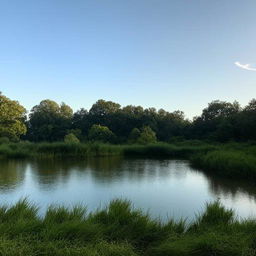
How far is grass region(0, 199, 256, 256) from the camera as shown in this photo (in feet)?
11.7

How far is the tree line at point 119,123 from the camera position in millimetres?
30469

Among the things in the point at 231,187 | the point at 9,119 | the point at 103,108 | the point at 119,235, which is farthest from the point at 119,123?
the point at 119,235

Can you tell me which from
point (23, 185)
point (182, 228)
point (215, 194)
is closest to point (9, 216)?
point (182, 228)

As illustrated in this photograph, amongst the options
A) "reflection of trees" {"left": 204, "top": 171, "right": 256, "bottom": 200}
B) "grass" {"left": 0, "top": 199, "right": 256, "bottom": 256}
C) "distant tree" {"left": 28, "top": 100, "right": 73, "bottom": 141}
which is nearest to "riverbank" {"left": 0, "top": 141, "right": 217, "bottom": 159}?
"reflection of trees" {"left": 204, "top": 171, "right": 256, "bottom": 200}

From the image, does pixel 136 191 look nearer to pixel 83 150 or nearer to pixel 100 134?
pixel 83 150

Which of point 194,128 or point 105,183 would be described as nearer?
point 105,183

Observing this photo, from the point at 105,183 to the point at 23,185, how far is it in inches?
111

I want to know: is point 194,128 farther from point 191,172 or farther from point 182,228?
point 182,228

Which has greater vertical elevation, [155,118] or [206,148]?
[155,118]

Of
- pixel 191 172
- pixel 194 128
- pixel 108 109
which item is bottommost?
pixel 191 172

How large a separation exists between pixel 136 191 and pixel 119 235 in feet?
17.2

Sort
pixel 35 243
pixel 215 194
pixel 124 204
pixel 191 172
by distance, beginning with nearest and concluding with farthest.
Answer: pixel 35 243
pixel 124 204
pixel 215 194
pixel 191 172

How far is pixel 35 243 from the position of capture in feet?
12.0

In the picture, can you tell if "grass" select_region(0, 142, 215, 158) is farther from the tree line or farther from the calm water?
the calm water
